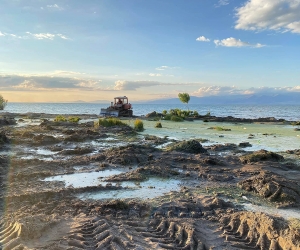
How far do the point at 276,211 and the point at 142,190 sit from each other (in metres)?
4.01

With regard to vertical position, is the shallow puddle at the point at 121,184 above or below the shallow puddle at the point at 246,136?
above

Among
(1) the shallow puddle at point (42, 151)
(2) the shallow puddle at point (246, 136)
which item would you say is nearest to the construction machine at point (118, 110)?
(2) the shallow puddle at point (246, 136)

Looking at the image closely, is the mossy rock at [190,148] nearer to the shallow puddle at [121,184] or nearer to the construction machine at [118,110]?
the shallow puddle at [121,184]

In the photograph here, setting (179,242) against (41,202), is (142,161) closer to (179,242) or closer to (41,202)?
(41,202)

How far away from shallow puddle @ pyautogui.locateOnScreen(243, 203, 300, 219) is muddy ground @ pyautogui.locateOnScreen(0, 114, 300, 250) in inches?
3.2

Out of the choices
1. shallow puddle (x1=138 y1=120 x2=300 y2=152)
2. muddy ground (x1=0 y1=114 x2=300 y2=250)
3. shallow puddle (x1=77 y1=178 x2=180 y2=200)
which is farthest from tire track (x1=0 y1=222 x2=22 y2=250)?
shallow puddle (x1=138 y1=120 x2=300 y2=152)

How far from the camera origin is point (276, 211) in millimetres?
7684

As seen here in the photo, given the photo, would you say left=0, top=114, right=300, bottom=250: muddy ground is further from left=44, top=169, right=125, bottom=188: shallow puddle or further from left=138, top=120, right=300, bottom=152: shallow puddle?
left=138, top=120, right=300, bottom=152: shallow puddle

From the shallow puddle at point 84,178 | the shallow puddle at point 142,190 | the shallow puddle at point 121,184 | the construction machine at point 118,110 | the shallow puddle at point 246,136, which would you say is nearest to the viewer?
the shallow puddle at point 142,190

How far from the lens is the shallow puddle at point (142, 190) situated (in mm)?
8680

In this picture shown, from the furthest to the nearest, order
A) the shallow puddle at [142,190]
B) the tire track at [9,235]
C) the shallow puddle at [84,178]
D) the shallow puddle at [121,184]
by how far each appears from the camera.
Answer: the shallow puddle at [84,178] → the shallow puddle at [121,184] → the shallow puddle at [142,190] → the tire track at [9,235]

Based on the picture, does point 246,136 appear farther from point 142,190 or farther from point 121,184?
point 142,190

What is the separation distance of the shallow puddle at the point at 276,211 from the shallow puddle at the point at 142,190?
248cm

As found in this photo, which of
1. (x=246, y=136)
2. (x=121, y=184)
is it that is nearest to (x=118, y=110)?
(x=246, y=136)
